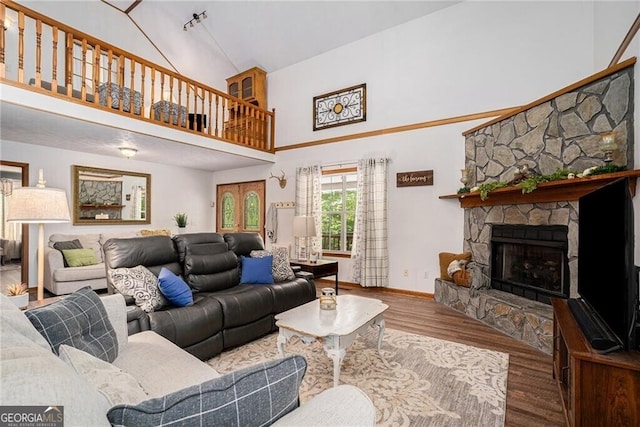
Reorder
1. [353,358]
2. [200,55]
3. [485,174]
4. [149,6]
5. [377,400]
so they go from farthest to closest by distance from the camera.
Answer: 1. [200,55]
2. [149,6]
3. [485,174]
4. [353,358]
5. [377,400]

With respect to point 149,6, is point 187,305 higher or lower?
lower

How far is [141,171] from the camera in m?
6.24

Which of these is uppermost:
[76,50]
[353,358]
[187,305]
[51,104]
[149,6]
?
[149,6]

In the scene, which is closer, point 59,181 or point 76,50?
point 59,181

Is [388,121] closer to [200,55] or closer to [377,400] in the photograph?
[377,400]

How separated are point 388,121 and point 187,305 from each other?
4090 mm

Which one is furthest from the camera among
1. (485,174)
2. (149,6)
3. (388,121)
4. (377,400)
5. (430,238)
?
(149,6)

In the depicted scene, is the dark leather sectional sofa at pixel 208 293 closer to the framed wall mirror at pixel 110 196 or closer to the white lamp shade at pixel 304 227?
the white lamp shade at pixel 304 227

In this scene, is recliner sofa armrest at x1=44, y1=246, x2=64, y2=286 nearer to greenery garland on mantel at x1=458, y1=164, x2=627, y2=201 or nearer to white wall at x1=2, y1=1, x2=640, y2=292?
white wall at x1=2, y1=1, x2=640, y2=292

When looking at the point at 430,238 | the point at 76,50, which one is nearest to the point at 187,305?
the point at 430,238

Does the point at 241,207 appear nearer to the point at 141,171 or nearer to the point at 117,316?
the point at 141,171

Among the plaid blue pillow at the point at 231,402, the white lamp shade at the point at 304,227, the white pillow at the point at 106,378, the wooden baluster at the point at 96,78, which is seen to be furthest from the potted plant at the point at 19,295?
the white lamp shade at the point at 304,227

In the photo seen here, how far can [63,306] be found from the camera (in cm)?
134

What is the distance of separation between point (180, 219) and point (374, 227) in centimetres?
428
